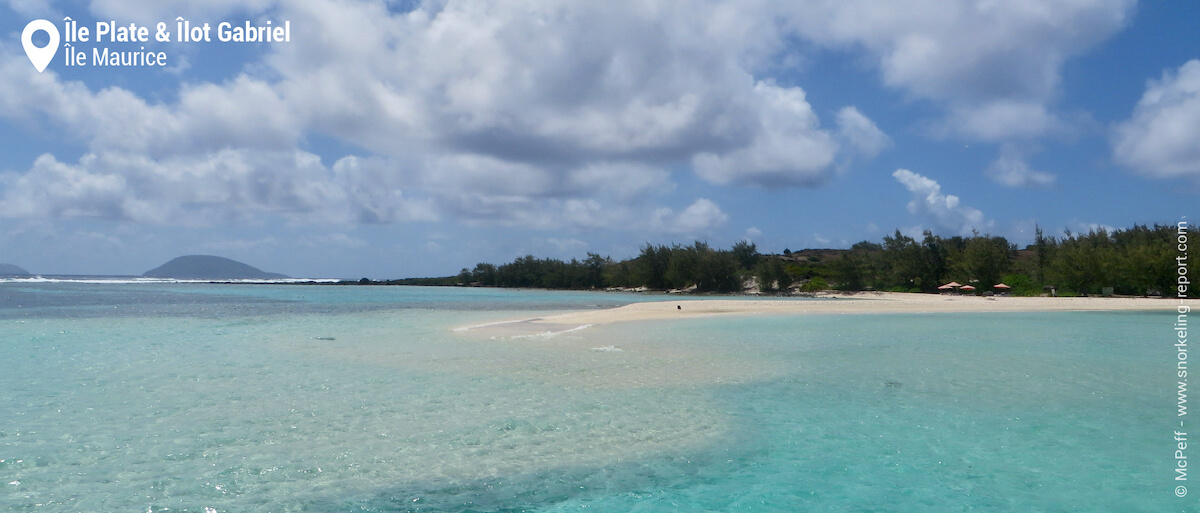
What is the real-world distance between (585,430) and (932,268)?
5976cm

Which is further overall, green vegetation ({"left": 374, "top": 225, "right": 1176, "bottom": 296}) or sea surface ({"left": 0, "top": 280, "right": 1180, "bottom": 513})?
green vegetation ({"left": 374, "top": 225, "right": 1176, "bottom": 296})

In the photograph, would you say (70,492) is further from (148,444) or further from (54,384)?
(54,384)

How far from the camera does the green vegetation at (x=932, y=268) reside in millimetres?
44594

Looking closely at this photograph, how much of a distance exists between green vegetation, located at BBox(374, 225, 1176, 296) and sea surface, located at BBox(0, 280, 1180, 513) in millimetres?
36992

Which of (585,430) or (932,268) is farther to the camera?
(932,268)

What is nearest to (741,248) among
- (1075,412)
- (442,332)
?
(442,332)

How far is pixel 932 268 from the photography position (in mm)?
58875

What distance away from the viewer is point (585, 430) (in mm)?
7383

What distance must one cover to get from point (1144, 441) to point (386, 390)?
9.41 m

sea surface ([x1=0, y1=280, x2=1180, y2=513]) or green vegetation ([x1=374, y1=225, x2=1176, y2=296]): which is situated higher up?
green vegetation ([x1=374, y1=225, x2=1176, y2=296])

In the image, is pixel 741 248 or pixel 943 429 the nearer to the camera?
pixel 943 429

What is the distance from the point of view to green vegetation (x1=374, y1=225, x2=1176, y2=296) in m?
44.6

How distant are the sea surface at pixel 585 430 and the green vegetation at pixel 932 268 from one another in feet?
121

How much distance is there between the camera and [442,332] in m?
19.5
